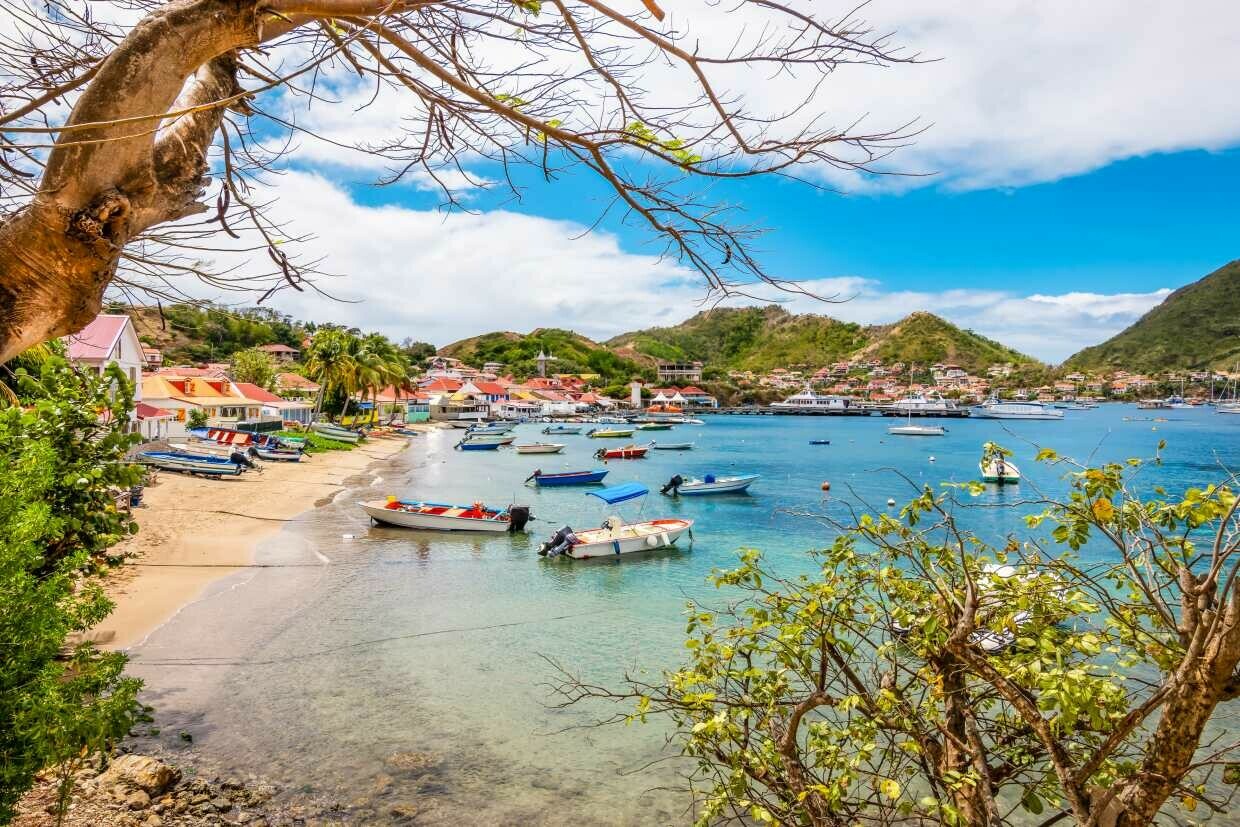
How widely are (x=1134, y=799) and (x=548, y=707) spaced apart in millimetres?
7671

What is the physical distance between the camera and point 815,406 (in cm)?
12200

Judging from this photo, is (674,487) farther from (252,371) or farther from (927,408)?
(927,408)

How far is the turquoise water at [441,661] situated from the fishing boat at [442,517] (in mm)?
490

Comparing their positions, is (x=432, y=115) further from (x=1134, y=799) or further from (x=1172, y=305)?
(x=1172, y=305)

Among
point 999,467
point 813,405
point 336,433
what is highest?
point 999,467

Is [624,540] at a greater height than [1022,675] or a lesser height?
lesser

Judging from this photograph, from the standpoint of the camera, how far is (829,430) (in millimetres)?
82875

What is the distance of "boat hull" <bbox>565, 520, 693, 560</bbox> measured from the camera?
1739 centimetres

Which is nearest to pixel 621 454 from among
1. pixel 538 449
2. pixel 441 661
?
pixel 538 449

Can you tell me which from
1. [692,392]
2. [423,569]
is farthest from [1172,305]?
[423,569]

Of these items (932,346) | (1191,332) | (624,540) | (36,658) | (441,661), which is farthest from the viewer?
(932,346)

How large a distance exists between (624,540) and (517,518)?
14.5 feet

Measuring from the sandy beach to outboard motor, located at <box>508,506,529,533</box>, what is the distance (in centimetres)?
696

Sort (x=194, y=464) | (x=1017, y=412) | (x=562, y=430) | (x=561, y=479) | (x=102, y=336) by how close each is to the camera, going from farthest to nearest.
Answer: (x=1017, y=412), (x=562, y=430), (x=561, y=479), (x=102, y=336), (x=194, y=464)
